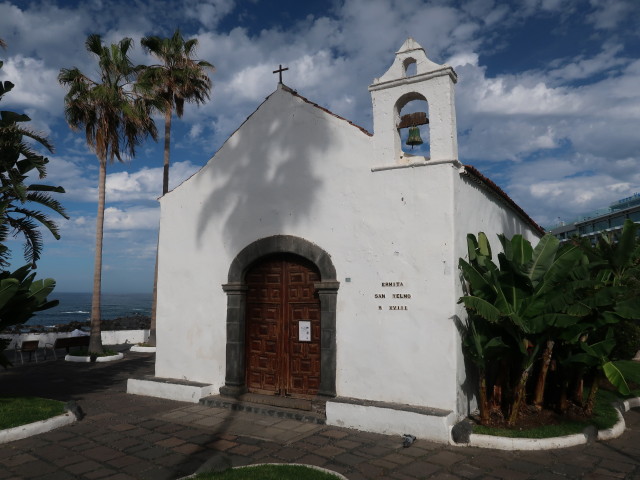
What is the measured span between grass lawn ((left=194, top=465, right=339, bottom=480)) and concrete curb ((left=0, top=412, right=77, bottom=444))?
3.44 m

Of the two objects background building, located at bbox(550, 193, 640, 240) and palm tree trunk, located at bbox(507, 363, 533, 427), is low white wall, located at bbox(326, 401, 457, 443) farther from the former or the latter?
background building, located at bbox(550, 193, 640, 240)

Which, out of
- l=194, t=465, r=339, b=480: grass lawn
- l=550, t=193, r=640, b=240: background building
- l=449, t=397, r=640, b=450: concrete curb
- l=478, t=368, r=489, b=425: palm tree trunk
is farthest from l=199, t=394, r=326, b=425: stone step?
l=550, t=193, r=640, b=240: background building

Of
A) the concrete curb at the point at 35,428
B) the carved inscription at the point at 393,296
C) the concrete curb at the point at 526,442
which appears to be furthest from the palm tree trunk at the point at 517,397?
the concrete curb at the point at 35,428

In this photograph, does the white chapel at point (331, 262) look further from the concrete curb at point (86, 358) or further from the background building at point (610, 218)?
the background building at point (610, 218)

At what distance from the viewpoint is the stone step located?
7.60m

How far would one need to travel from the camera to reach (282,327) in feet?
28.1

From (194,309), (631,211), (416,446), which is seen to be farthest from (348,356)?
(631,211)

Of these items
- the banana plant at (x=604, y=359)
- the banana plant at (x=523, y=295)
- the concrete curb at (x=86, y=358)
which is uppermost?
the banana plant at (x=523, y=295)

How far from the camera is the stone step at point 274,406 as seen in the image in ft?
24.9

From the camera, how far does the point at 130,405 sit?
8.71m

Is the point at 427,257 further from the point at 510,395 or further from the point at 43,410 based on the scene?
the point at 43,410

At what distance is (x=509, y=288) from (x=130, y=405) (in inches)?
281

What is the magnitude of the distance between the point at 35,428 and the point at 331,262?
17.2ft

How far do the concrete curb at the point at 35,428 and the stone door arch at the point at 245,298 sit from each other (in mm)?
2605
